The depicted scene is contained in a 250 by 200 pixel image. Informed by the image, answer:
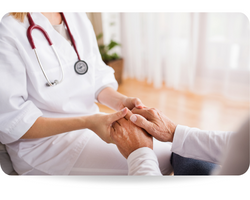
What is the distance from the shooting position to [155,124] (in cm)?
69

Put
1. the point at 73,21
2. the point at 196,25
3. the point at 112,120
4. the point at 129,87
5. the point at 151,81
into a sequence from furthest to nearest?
1. the point at 196,25
2. the point at 151,81
3. the point at 129,87
4. the point at 73,21
5. the point at 112,120

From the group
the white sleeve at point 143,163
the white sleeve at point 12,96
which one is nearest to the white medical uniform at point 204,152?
the white sleeve at point 143,163

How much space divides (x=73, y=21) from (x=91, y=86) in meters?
0.29

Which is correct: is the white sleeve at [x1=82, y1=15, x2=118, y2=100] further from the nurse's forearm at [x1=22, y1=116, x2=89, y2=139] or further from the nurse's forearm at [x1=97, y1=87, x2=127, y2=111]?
the nurse's forearm at [x1=22, y1=116, x2=89, y2=139]

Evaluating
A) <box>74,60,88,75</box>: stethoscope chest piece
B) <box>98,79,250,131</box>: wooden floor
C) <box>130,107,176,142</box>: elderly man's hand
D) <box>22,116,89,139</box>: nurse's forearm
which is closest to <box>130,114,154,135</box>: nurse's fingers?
<box>130,107,176,142</box>: elderly man's hand

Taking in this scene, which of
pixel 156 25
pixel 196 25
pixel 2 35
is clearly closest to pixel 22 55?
pixel 2 35

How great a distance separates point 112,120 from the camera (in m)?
0.67

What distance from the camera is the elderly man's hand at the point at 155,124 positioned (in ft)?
2.20

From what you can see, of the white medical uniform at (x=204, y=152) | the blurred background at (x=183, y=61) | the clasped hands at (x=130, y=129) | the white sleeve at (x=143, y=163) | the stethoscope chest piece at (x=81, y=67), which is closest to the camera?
the white medical uniform at (x=204, y=152)

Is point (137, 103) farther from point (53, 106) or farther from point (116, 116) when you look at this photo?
point (53, 106)

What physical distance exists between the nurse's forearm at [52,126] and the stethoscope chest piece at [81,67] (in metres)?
0.19

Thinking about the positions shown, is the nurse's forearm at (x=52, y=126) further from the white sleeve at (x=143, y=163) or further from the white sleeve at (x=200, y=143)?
the white sleeve at (x=200, y=143)

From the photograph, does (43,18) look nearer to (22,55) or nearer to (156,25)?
(22,55)

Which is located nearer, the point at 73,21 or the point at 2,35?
the point at 2,35
